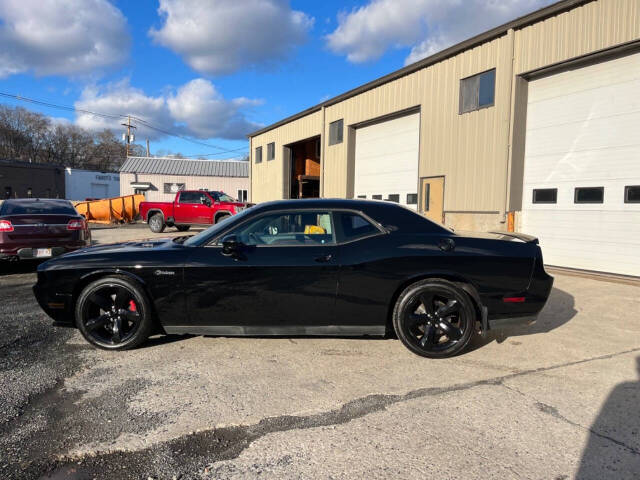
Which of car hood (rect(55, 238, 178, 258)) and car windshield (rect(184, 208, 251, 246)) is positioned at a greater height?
car windshield (rect(184, 208, 251, 246))

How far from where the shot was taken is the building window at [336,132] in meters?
15.6

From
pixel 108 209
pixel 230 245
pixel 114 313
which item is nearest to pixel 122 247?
pixel 114 313

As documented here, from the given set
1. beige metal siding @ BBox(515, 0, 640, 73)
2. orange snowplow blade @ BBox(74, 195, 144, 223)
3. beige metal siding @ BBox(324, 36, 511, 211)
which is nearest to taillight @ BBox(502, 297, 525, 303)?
beige metal siding @ BBox(324, 36, 511, 211)

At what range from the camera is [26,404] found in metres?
2.80

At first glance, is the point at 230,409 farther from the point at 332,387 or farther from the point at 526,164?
the point at 526,164

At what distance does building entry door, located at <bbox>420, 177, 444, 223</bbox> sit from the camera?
11289 mm

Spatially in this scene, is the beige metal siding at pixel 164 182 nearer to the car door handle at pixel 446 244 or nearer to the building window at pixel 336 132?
the building window at pixel 336 132

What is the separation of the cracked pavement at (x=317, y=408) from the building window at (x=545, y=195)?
5.32 meters

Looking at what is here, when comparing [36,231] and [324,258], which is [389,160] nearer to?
[36,231]

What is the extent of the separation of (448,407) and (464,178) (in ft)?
28.5

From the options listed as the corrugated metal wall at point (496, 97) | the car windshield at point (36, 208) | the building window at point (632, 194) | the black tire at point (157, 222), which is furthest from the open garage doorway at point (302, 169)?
the building window at point (632, 194)

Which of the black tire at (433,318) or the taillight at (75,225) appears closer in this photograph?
the black tire at (433,318)

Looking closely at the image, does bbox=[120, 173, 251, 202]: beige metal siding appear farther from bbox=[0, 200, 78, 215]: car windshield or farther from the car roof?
the car roof

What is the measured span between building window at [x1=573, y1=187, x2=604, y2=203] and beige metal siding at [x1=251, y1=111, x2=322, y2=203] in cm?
1063
